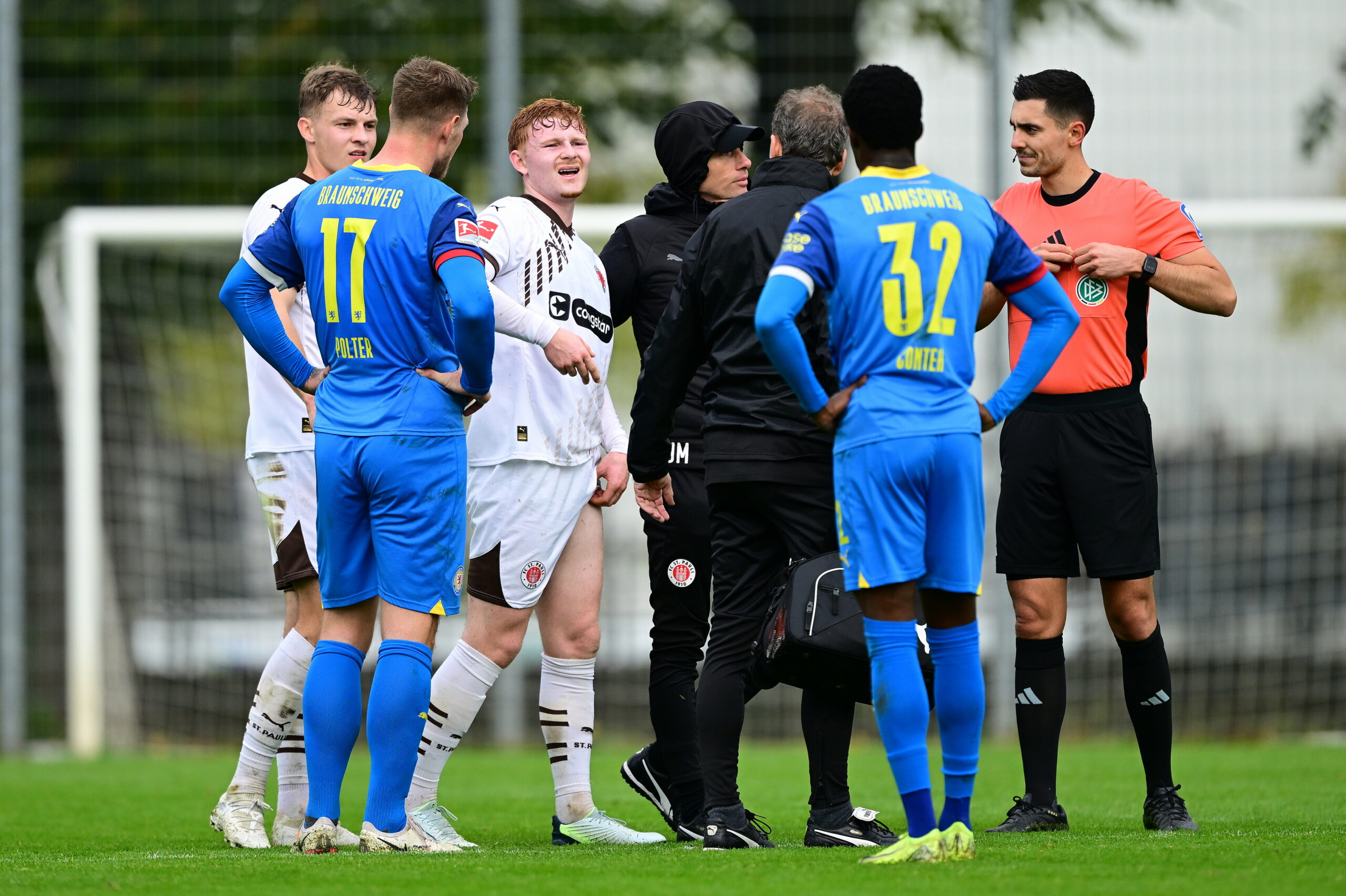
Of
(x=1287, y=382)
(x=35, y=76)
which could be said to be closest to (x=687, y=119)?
(x=1287, y=382)

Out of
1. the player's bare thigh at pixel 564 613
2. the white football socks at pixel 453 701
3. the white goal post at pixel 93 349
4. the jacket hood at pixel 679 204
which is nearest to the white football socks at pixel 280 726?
the white football socks at pixel 453 701

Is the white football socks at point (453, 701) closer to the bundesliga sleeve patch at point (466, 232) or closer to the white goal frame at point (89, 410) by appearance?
the bundesliga sleeve patch at point (466, 232)

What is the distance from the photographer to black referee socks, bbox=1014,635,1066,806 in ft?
17.9

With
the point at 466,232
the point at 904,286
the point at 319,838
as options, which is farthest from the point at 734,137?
the point at 319,838

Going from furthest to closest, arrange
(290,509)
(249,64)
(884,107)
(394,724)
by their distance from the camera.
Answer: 1. (249,64)
2. (290,509)
3. (394,724)
4. (884,107)

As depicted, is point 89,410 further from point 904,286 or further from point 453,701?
point 904,286

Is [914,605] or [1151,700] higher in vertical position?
[914,605]

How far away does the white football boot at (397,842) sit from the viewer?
15.4 feet

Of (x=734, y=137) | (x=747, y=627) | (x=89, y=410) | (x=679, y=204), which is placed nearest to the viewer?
(x=747, y=627)

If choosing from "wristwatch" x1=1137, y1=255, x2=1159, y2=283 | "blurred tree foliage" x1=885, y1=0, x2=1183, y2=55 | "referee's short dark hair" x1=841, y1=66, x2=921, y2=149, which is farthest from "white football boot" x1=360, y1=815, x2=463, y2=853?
"blurred tree foliage" x1=885, y1=0, x2=1183, y2=55

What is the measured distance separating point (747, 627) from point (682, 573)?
27.9 inches

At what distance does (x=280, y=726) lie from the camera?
5.51m

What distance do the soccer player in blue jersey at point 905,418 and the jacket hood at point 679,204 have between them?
4.94 ft

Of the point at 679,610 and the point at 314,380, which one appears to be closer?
the point at 314,380
